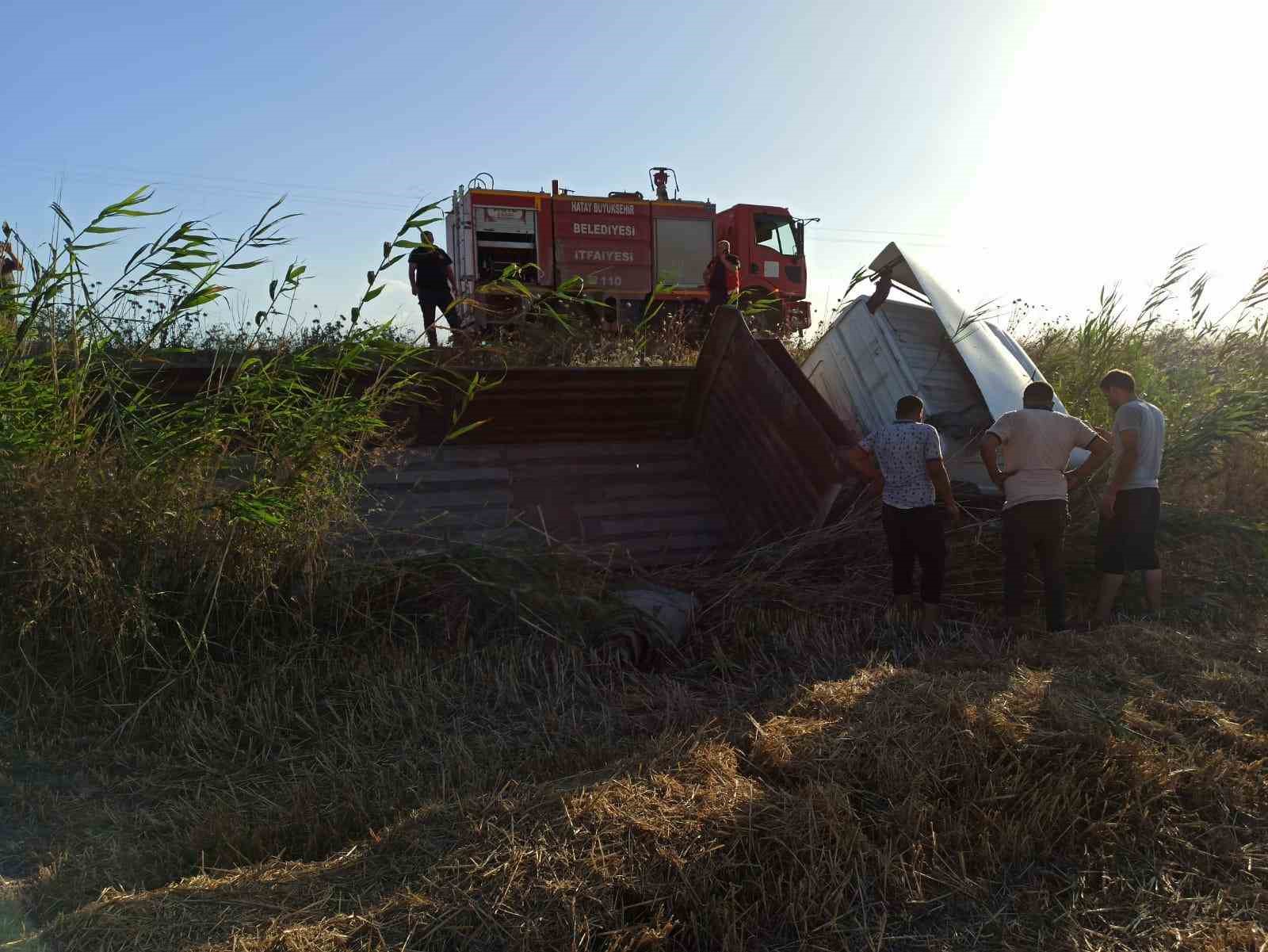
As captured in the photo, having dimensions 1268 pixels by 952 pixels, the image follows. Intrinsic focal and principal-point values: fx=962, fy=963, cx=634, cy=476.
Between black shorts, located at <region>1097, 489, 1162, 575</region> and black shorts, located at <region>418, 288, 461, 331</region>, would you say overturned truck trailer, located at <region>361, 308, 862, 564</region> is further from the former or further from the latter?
black shorts, located at <region>418, 288, 461, 331</region>

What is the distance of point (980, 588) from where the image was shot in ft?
17.0

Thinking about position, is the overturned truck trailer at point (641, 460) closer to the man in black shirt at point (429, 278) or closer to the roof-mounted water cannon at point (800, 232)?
the man in black shirt at point (429, 278)

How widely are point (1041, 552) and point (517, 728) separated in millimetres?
2867

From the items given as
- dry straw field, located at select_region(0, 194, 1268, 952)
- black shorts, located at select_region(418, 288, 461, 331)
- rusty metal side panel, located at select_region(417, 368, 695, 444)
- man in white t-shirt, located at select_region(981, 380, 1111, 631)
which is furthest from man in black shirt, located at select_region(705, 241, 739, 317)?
man in white t-shirt, located at select_region(981, 380, 1111, 631)

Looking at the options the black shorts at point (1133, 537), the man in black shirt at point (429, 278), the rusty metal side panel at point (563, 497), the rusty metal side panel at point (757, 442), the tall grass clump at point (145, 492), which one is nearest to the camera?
the tall grass clump at point (145, 492)

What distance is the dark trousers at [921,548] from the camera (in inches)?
190

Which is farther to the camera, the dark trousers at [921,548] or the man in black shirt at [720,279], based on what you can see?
the man in black shirt at [720,279]

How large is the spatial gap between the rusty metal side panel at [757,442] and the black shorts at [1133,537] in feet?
4.59

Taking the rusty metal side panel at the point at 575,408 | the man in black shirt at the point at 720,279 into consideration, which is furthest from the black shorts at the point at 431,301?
the rusty metal side panel at the point at 575,408

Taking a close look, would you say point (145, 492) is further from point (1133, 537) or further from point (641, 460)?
point (1133, 537)

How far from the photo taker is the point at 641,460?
249 inches

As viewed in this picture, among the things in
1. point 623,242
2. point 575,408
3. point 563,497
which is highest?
point 623,242

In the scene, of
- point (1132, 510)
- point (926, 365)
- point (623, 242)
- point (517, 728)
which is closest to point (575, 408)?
point (926, 365)

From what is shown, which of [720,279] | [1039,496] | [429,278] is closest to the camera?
[1039,496]
